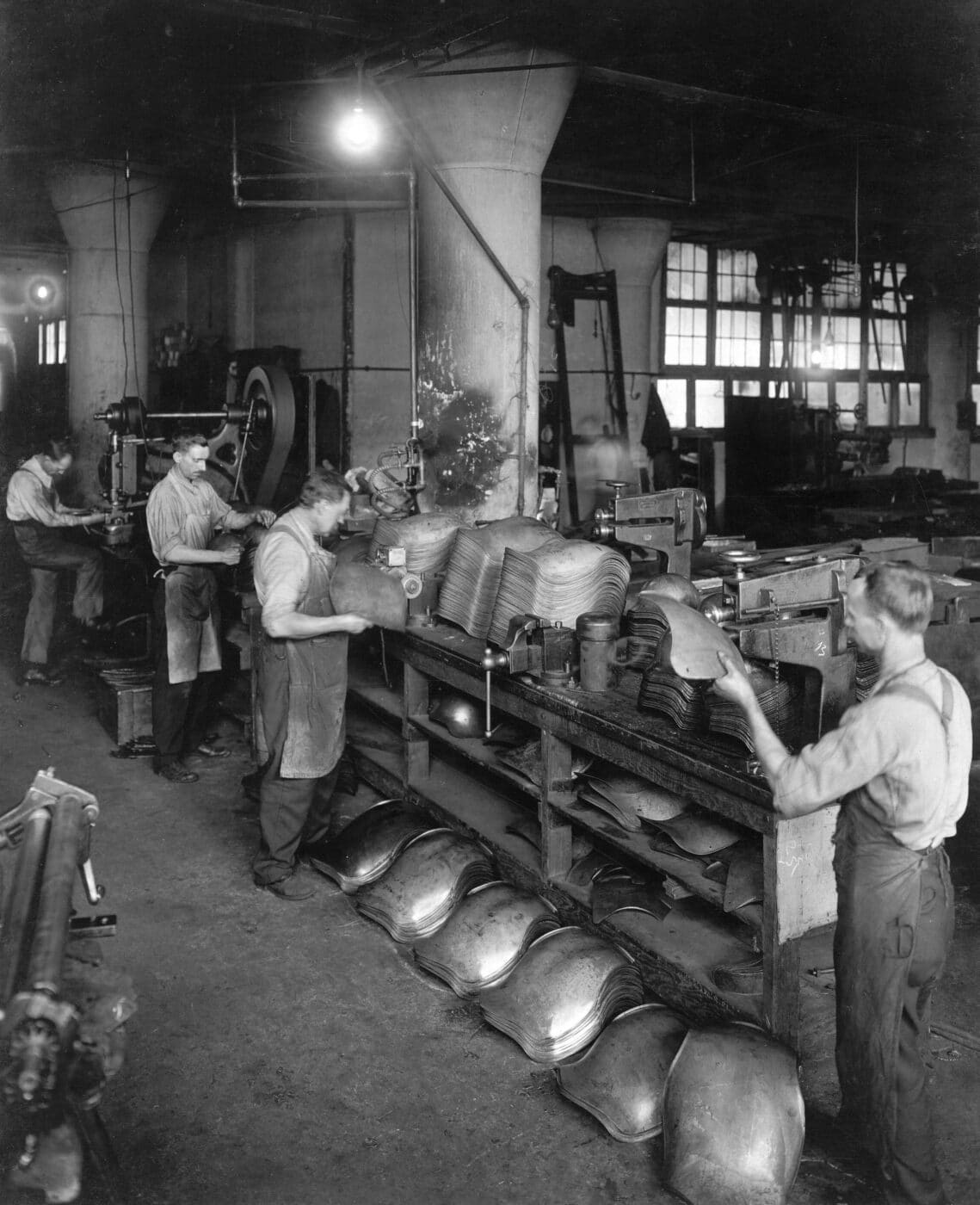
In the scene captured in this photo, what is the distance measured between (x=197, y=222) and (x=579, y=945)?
1121 cm

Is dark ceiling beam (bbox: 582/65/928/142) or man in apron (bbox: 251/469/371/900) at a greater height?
dark ceiling beam (bbox: 582/65/928/142)

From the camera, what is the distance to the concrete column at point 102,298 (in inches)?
427

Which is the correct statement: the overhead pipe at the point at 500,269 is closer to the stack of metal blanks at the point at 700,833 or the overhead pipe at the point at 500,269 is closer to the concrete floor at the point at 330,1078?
the concrete floor at the point at 330,1078

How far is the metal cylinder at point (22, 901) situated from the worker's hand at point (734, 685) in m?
1.57

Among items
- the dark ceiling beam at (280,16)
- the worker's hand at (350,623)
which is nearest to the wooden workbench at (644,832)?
the worker's hand at (350,623)

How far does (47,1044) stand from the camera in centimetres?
182

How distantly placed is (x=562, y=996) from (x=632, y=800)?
691 mm

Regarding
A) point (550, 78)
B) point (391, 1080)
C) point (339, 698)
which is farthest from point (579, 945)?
point (550, 78)

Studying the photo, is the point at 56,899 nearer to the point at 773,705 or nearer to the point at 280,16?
the point at 773,705

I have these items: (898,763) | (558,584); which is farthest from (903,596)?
(558,584)

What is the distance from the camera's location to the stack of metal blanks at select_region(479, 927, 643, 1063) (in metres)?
3.29

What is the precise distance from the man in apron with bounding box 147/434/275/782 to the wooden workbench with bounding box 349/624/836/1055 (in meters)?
1.32

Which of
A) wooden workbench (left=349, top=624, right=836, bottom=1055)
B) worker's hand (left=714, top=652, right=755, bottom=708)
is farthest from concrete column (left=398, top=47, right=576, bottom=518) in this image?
worker's hand (left=714, top=652, right=755, bottom=708)

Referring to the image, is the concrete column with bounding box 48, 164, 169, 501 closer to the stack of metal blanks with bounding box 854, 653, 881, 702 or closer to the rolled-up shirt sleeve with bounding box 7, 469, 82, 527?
the rolled-up shirt sleeve with bounding box 7, 469, 82, 527
